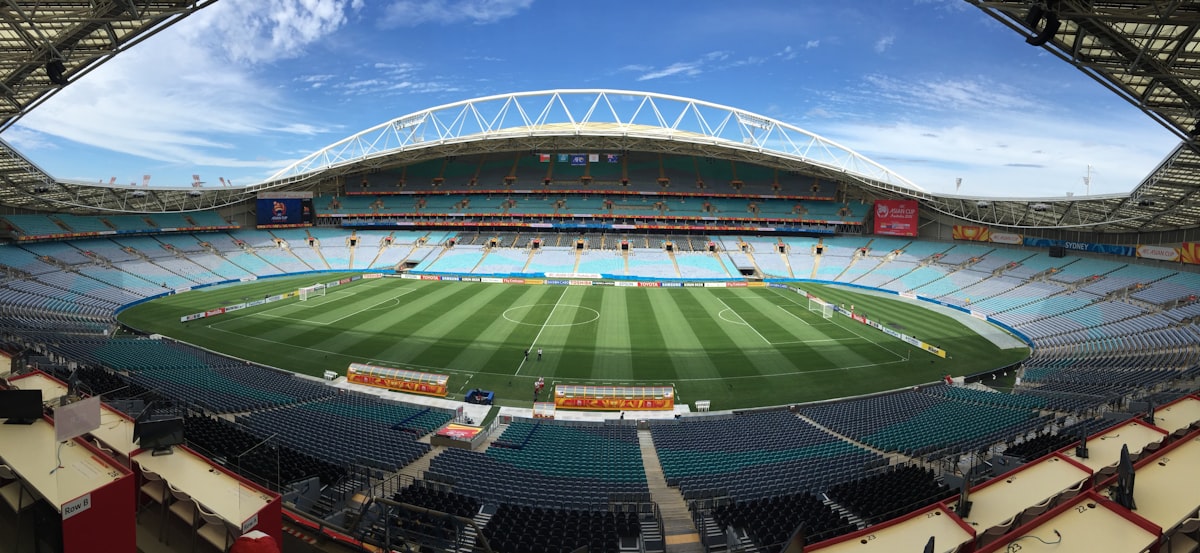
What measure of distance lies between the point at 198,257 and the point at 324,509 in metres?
58.2

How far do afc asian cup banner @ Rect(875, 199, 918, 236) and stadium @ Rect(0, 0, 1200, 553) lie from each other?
0.82ft

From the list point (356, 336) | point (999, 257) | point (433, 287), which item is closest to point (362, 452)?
point (356, 336)

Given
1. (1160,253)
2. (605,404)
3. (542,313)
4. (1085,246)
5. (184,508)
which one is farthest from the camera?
(1085,246)

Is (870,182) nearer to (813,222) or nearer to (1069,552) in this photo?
(813,222)

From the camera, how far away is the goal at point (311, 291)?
4134 centimetres

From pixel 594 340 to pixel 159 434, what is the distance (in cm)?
2459

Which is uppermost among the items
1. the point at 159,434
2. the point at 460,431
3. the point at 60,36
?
the point at 60,36

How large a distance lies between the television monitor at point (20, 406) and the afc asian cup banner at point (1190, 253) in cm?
5659

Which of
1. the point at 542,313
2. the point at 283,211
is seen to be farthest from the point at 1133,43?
the point at 283,211

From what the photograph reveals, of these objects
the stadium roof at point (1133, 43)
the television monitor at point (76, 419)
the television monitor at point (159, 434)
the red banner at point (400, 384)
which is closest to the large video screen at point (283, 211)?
the red banner at point (400, 384)

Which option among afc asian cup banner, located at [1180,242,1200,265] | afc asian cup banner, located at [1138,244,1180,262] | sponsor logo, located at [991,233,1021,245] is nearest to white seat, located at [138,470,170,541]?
afc asian cup banner, located at [1180,242,1200,265]

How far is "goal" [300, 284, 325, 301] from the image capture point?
4134 centimetres

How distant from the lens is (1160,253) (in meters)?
37.4

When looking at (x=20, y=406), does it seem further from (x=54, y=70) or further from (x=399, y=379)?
(x=399, y=379)
